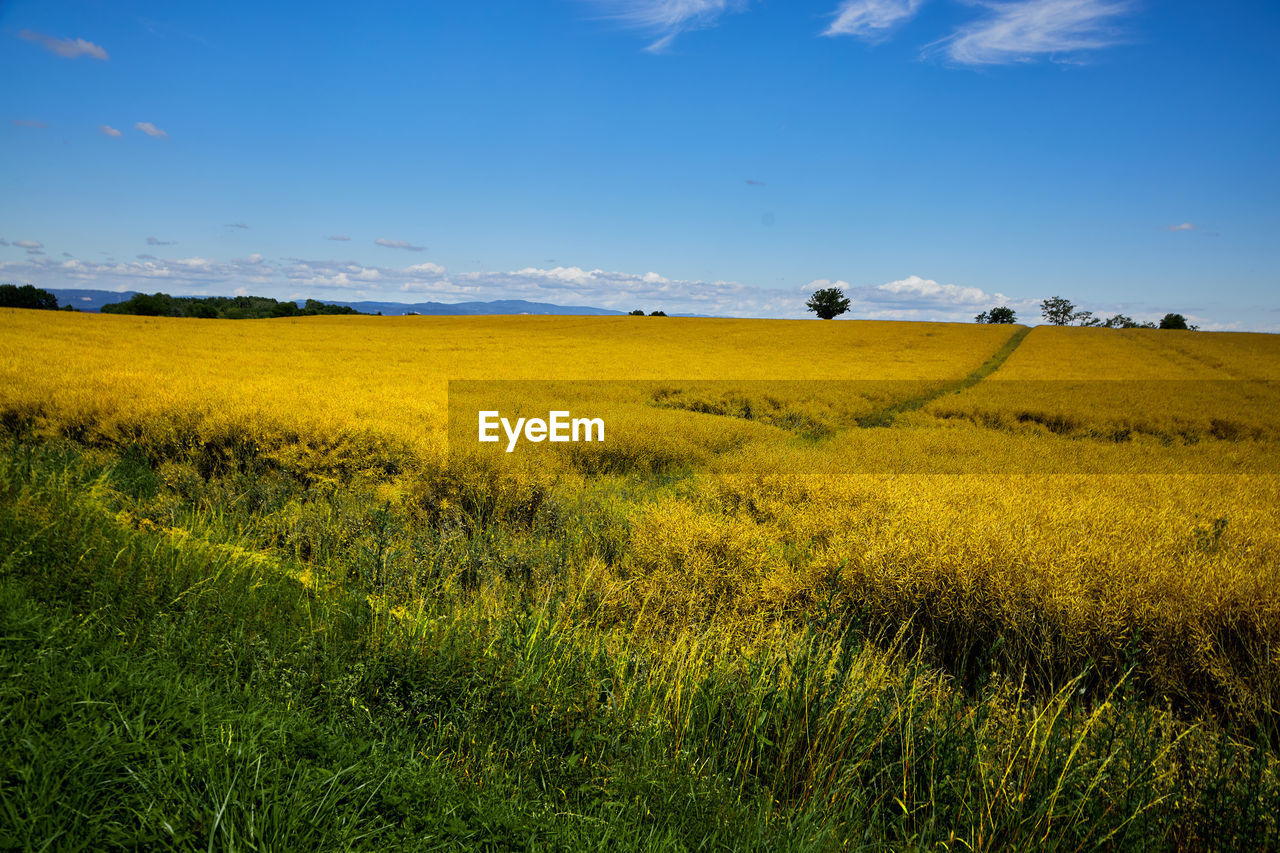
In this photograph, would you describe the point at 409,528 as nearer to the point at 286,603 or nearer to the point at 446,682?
the point at 286,603

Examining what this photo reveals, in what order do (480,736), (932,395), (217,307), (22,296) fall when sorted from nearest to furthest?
(480,736) → (932,395) → (22,296) → (217,307)

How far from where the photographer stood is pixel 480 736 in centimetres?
295

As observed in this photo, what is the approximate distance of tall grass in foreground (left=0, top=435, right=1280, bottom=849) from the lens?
85.9 inches

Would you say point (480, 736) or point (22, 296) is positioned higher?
point (22, 296)

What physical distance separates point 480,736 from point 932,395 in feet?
82.4

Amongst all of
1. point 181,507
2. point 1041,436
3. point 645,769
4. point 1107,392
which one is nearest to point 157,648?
point 645,769

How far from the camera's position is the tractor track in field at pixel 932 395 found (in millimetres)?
18734

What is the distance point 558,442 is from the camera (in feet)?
37.4

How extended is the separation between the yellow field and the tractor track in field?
208mm
